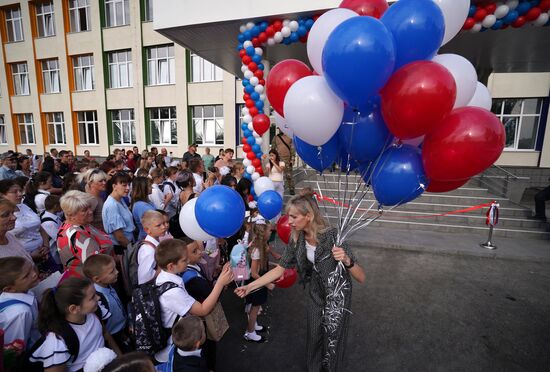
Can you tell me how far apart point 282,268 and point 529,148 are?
1398 cm

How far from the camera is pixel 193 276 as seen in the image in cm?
229

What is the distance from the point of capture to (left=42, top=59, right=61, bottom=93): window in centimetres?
1780

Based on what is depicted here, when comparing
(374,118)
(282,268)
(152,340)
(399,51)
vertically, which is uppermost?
(399,51)

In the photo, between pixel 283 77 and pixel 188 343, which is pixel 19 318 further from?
pixel 283 77

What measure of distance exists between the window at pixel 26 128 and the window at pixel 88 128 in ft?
14.1

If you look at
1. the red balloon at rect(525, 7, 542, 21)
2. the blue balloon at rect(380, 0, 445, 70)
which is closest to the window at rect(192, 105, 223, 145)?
the red balloon at rect(525, 7, 542, 21)

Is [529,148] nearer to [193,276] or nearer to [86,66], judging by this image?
[193,276]

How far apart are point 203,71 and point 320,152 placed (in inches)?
551

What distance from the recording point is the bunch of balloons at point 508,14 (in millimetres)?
3906

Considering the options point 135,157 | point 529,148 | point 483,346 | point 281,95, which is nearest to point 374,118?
point 281,95

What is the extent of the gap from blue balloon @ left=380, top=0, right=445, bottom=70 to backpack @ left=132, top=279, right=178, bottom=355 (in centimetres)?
225

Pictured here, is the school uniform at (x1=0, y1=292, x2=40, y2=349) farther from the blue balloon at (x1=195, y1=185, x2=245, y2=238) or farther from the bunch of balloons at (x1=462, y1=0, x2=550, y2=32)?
the bunch of balloons at (x1=462, y1=0, x2=550, y2=32)

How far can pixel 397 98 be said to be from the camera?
5.87 feet

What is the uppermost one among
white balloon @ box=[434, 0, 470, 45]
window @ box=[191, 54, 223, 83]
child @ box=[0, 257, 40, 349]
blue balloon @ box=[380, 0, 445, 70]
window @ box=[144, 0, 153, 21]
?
window @ box=[144, 0, 153, 21]
